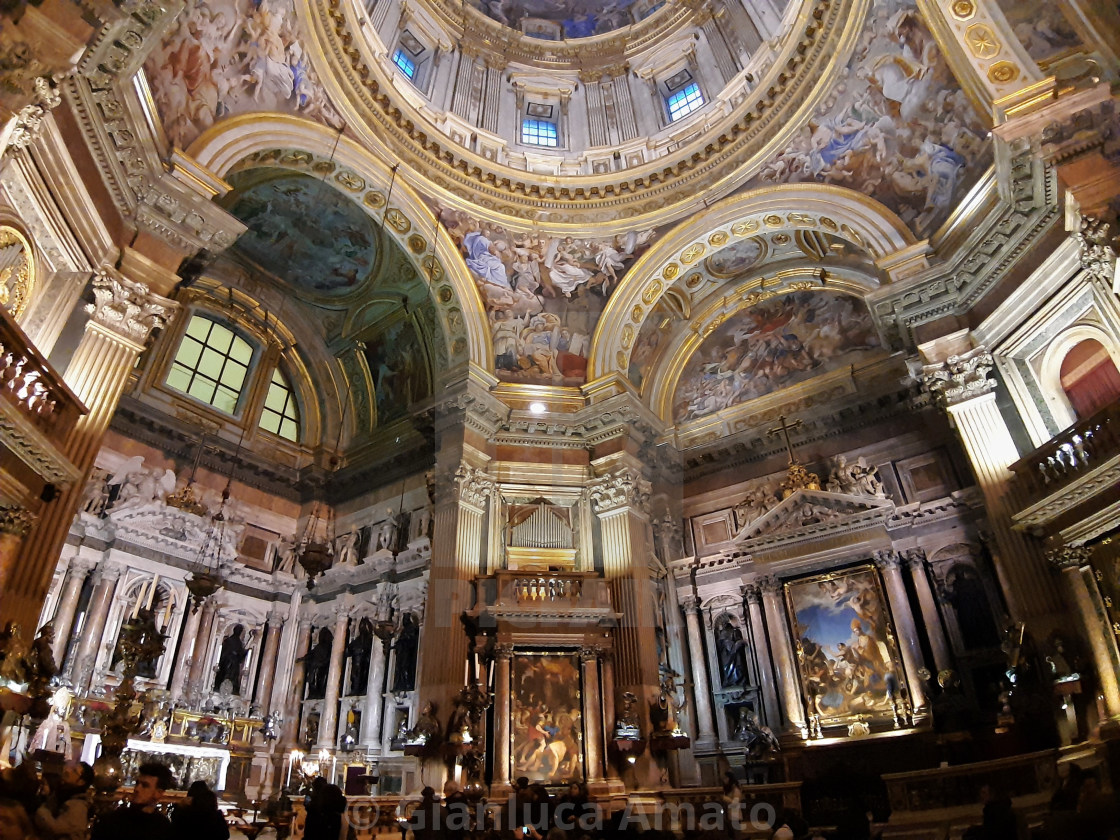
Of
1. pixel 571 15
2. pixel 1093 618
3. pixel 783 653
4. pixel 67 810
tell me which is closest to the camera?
pixel 67 810

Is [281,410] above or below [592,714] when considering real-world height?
above

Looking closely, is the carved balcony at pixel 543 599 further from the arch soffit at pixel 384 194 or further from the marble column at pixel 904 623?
the marble column at pixel 904 623

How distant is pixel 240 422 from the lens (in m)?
18.2

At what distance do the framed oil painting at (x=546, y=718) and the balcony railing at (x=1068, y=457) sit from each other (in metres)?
8.41

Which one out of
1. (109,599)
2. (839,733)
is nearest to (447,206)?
(109,599)

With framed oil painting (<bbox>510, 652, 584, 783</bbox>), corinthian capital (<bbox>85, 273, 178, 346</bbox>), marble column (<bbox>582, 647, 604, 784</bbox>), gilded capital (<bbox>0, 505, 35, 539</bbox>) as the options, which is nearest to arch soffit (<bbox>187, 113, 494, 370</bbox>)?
corinthian capital (<bbox>85, 273, 178, 346</bbox>)

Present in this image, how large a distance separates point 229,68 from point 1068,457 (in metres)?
15.1

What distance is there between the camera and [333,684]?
16.3 metres

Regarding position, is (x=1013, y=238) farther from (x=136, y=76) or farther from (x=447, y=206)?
(x=136, y=76)

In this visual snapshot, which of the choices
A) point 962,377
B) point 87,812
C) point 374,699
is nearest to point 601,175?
point 962,377

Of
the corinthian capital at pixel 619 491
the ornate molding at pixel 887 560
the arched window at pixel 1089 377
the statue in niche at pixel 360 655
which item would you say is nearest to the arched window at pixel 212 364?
the statue in niche at pixel 360 655

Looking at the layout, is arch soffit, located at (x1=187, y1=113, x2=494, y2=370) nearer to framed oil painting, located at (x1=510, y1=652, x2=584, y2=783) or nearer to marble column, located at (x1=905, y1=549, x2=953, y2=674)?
framed oil painting, located at (x1=510, y1=652, x2=584, y2=783)

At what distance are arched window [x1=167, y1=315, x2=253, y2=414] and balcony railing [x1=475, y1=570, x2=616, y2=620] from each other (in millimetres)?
9359

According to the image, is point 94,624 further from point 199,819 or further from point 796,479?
point 796,479
